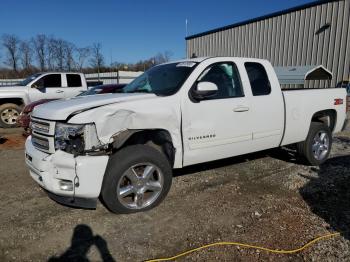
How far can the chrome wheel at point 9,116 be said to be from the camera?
1102 cm

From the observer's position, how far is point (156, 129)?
381 centimetres

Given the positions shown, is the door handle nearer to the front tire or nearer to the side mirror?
the side mirror

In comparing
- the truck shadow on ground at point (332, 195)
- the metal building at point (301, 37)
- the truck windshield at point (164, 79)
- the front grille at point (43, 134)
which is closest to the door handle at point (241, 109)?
the truck windshield at point (164, 79)

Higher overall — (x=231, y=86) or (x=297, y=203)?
(x=231, y=86)

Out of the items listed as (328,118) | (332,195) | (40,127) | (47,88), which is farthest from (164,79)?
(47,88)

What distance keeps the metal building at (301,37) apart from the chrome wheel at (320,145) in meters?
9.01

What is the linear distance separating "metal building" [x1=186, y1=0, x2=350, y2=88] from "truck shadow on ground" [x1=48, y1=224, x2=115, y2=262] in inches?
531

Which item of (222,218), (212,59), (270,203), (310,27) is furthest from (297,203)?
(310,27)

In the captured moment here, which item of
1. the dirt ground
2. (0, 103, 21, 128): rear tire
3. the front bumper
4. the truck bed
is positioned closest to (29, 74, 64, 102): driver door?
(0, 103, 21, 128): rear tire

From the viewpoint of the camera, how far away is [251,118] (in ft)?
15.2

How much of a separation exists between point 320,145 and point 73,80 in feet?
31.5

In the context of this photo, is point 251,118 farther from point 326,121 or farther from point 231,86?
point 326,121

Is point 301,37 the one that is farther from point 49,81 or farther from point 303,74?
point 49,81

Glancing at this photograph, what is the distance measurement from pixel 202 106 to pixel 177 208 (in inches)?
53.2
